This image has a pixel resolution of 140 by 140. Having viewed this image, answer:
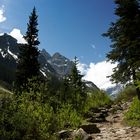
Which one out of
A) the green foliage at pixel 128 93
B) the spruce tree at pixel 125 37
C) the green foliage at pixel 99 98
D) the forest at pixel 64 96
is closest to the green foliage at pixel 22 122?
the forest at pixel 64 96

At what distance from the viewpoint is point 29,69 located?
39969mm

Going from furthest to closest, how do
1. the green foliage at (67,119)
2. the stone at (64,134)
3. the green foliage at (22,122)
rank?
the green foliage at (67,119), the stone at (64,134), the green foliage at (22,122)

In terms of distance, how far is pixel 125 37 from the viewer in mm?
32688

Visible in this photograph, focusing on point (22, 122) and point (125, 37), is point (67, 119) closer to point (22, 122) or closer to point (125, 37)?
point (22, 122)

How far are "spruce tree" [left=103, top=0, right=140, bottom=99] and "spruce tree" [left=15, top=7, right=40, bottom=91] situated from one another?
980 cm

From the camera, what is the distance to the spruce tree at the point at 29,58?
39.2m

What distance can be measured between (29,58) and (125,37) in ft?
44.5

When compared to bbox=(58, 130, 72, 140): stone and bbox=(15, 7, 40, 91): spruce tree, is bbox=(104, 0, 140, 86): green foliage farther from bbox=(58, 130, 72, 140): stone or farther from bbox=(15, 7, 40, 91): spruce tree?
bbox=(58, 130, 72, 140): stone

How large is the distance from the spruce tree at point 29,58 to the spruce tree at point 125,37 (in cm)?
980

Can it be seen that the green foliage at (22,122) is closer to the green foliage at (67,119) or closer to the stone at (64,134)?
the stone at (64,134)

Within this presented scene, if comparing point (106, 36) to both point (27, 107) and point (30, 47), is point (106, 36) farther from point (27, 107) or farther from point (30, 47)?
point (27, 107)

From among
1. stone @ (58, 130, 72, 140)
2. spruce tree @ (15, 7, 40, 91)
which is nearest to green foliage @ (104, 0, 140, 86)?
spruce tree @ (15, 7, 40, 91)

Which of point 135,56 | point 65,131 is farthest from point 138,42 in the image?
point 65,131

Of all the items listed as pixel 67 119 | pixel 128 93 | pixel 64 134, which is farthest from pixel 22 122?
pixel 128 93
